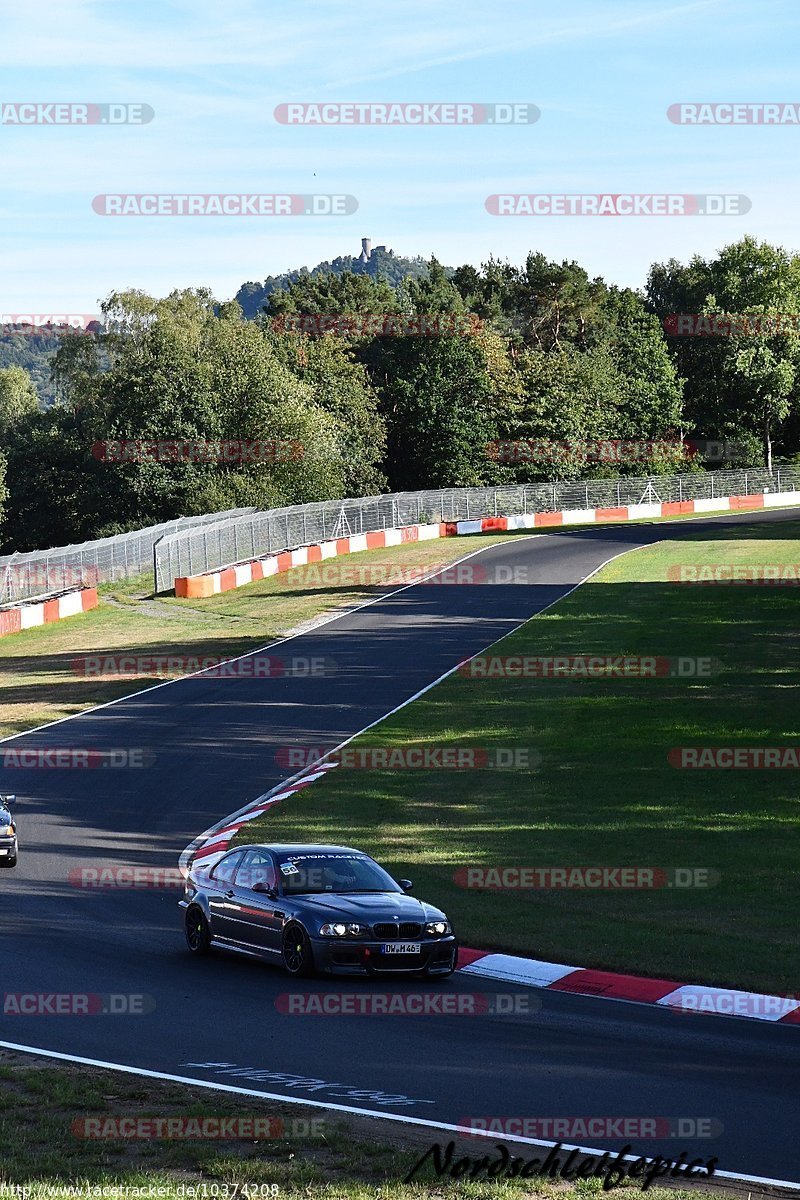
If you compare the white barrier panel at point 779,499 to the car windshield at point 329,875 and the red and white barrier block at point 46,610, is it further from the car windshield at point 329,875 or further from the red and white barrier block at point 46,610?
the car windshield at point 329,875

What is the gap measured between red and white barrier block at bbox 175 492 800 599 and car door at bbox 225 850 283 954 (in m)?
37.0

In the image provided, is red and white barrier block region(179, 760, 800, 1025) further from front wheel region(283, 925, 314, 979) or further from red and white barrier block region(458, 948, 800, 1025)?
front wheel region(283, 925, 314, 979)

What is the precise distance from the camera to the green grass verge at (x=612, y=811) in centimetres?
1487

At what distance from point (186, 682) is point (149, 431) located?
42828mm

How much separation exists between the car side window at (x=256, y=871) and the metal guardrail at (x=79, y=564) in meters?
32.5

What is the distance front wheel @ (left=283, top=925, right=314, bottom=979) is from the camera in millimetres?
13609

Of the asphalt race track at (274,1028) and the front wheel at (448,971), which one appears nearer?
the asphalt race track at (274,1028)

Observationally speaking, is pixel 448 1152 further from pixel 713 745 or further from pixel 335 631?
pixel 335 631

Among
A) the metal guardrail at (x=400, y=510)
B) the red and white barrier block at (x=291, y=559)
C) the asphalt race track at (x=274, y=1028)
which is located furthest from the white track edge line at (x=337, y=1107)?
the metal guardrail at (x=400, y=510)

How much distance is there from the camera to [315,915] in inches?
539

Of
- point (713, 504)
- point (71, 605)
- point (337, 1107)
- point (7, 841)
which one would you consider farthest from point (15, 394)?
point (337, 1107)

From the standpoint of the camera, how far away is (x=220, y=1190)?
7570 mm

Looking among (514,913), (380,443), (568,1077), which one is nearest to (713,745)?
(514,913)

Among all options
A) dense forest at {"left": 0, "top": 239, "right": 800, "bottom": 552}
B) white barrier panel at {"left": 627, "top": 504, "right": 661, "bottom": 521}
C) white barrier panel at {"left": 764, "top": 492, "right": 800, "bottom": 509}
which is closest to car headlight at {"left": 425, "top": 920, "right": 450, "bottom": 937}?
dense forest at {"left": 0, "top": 239, "right": 800, "bottom": 552}
